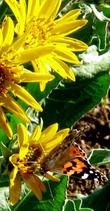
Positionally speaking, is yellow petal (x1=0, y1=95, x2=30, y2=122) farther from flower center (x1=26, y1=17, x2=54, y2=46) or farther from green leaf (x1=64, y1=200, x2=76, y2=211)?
green leaf (x1=64, y1=200, x2=76, y2=211)

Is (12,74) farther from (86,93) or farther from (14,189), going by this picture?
(86,93)

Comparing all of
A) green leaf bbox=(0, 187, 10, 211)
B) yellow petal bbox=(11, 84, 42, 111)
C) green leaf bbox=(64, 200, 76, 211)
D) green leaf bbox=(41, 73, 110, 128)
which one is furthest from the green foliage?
yellow petal bbox=(11, 84, 42, 111)

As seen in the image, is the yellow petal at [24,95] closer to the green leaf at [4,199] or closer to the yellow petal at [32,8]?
the yellow petal at [32,8]

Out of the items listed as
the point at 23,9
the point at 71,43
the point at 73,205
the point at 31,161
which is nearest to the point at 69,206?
the point at 73,205

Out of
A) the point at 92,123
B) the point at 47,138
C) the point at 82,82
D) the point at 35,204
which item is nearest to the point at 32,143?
the point at 47,138

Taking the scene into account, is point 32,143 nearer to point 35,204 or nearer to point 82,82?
point 35,204

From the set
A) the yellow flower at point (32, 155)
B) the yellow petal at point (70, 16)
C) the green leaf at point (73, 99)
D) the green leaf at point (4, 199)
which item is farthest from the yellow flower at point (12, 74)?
the green leaf at point (73, 99)

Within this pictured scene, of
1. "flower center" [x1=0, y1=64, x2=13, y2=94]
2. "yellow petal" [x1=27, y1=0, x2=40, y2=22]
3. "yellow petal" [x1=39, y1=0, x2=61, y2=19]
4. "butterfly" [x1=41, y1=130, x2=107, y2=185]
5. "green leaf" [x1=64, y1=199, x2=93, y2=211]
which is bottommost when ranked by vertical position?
"green leaf" [x1=64, y1=199, x2=93, y2=211]
